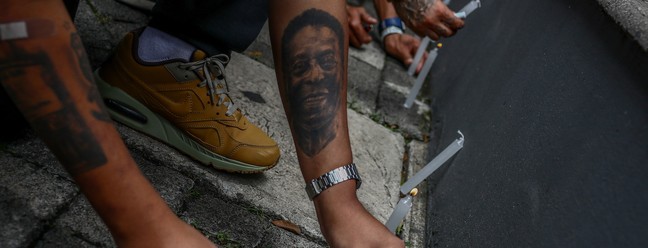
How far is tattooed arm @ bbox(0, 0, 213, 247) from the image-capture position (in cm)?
91

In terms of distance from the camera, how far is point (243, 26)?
1502mm

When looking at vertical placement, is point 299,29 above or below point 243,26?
above

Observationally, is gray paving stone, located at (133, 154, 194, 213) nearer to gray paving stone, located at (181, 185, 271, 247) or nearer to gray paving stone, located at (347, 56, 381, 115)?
gray paving stone, located at (181, 185, 271, 247)

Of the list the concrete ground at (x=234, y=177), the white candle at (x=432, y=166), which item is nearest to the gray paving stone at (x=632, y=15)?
the white candle at (x=432, y=166)

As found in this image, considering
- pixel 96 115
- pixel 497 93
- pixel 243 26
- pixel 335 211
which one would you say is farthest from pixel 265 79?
pixel 96 115

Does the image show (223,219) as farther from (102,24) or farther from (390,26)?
(390,26)

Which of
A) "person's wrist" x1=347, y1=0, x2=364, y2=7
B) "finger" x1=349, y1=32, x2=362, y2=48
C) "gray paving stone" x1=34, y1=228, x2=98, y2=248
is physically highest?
"gray paving stone" x1=34, y1=228, x2=98, y2=248

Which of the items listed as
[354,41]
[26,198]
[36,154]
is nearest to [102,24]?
[36,154]

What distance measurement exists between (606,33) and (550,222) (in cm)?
39

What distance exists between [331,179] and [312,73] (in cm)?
22

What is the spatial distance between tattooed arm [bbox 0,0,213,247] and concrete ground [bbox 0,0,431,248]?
0.82 ft

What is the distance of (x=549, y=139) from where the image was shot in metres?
1.29

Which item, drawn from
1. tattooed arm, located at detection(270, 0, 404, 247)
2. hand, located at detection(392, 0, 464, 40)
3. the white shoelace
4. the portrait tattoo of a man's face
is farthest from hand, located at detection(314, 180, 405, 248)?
hand, located at detection(392, 0, 464, 40)

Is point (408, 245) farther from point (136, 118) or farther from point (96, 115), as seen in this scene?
point (96, 115)
